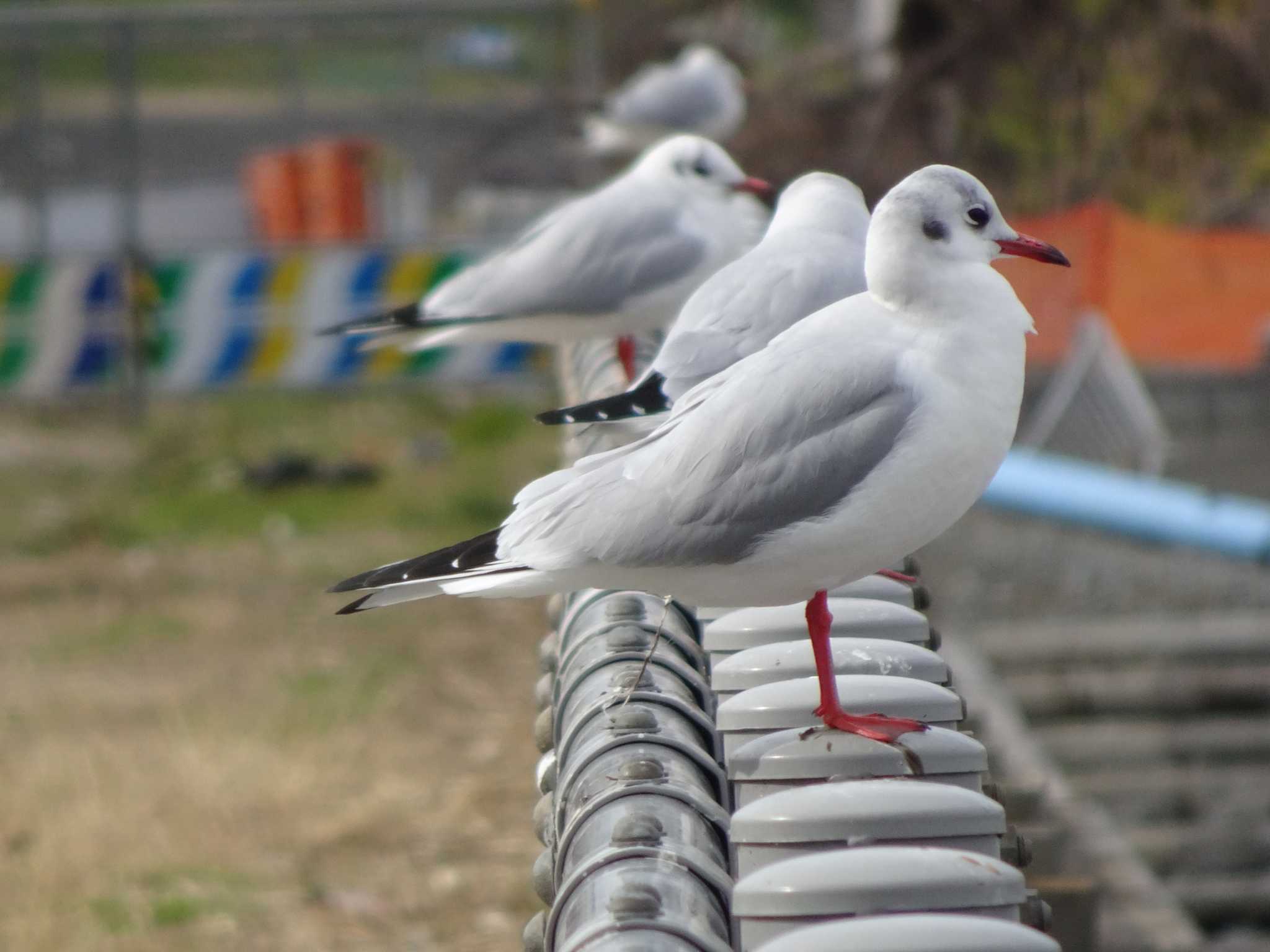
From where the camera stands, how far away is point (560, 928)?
1.42 m

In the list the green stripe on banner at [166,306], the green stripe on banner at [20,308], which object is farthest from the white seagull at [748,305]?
the green stripe on banner at [20,308]

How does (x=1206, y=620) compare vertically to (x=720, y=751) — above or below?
below

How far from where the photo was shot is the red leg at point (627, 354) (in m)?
3.84

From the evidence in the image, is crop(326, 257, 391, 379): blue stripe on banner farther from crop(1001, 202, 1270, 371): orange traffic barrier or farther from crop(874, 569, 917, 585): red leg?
crop(874, 569, 917, 585): red leg

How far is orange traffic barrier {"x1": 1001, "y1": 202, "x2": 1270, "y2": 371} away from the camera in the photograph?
10.3 meters

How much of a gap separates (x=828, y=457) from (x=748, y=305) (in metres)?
0.70

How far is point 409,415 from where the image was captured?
10633 millimetres

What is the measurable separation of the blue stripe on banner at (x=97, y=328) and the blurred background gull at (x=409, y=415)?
0.06 feet

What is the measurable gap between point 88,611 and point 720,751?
588 centimetres

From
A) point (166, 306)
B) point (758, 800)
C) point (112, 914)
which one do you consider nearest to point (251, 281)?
point (166, 306)

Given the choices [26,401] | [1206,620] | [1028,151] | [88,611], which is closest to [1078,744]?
[1206,620]

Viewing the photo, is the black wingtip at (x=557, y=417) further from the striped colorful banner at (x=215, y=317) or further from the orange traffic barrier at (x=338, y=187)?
the orange traffic barrier at (x=338, y=187)

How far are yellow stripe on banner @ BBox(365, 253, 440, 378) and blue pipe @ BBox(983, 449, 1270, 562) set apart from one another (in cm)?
388

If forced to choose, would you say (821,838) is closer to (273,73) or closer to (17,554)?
(17,554)
